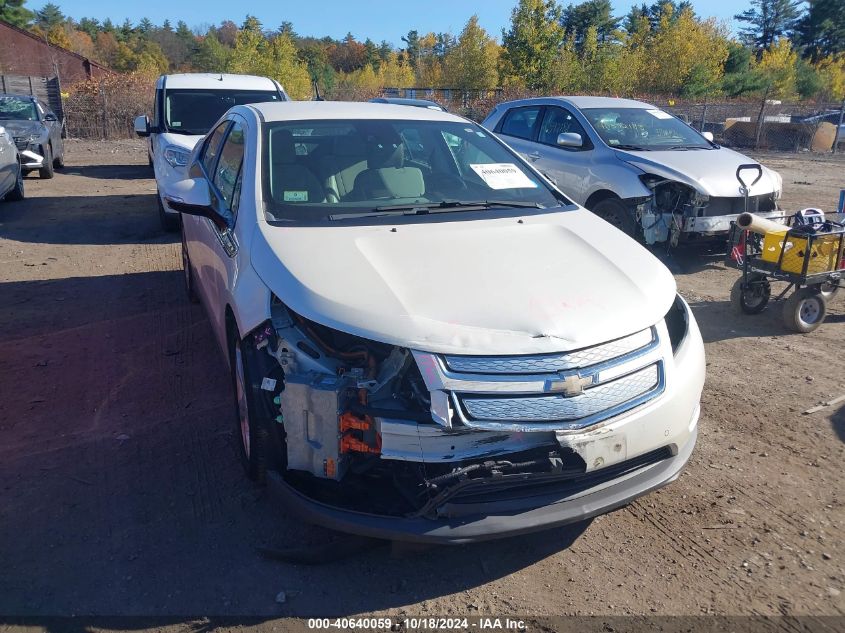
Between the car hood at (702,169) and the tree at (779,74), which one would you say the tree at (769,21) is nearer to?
the tree at (779,74)

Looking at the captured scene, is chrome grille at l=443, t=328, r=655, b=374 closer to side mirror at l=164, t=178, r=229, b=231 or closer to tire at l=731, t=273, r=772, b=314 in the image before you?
side mirror at l=164, t=178, r=229, b=231

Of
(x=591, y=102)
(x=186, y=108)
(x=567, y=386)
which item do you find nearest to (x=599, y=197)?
(x=591, y=102)

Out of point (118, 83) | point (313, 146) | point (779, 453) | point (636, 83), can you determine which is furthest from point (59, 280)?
point (636, 83)

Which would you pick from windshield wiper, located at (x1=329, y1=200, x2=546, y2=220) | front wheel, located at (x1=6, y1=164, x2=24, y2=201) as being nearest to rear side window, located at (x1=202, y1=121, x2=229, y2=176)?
windshield wiper, located at (x1=329, y1=200, x2=546, y2=220)

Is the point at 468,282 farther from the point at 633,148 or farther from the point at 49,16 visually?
the point at 49,16

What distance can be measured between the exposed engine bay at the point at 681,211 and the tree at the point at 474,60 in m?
36.0

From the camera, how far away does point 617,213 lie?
25.3 ft

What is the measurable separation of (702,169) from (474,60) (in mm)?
37693

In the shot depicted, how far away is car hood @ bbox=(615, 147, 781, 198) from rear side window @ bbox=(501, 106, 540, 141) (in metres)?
1.78

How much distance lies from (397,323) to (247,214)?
4.48 ft

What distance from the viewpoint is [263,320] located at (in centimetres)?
297

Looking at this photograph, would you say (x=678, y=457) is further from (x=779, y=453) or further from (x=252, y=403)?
(x=252, y=403)

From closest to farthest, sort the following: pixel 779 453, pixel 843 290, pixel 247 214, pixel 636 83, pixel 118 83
Answer: pixel 247 214 → pixel 779 453 → pixel 843 290 → pixel 118 83 → pixel 636 83

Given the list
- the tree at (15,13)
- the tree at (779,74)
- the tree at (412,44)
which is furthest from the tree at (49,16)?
the tree at (779,74)
